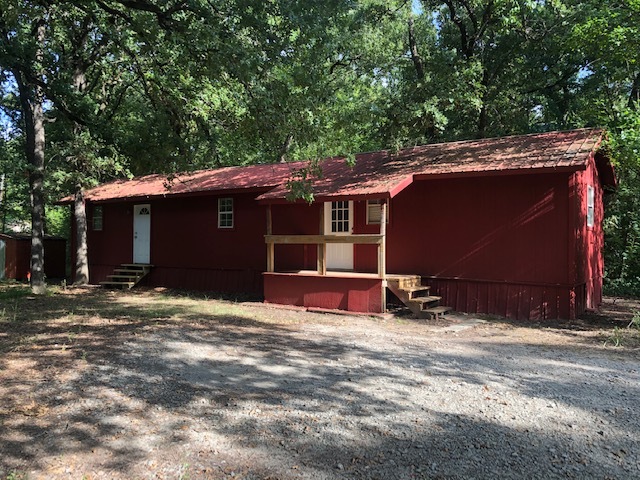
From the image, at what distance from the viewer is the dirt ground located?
10.5ft

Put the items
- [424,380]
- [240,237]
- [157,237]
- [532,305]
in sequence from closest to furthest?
[424,380]
[532,305]
[240,237]
[157,237]

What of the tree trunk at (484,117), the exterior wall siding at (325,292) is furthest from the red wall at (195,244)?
the tree trunk at (484,117)

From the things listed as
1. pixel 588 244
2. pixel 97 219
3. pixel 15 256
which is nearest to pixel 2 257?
pixel 15 256

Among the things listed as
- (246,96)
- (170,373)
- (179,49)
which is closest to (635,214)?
(246,96)

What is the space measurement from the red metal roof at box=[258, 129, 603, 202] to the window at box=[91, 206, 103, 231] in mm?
8732

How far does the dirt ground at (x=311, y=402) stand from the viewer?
3203 mm

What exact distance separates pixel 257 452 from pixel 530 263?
25.1ft

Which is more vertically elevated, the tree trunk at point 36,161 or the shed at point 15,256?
the tree trunk at point 36,161

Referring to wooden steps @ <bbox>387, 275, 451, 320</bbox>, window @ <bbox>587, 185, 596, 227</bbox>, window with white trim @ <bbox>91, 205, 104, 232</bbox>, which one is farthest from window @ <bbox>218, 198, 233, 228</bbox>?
window @ <bbox>587, 185, 596, 227</bbox>

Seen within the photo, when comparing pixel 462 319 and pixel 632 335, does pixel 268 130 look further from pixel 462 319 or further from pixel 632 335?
pixel 632 335

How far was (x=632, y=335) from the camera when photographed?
26.1 feet

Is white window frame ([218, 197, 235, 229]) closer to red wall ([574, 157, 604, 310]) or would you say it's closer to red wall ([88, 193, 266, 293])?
red wall ([88, 193, 266, 293])

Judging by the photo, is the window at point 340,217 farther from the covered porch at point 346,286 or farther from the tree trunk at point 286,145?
the tree trunk at point 286,145

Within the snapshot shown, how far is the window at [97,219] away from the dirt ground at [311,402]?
9.91 metres
